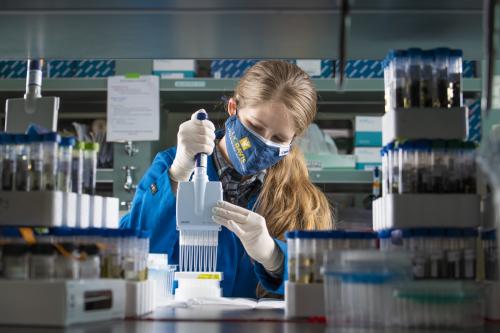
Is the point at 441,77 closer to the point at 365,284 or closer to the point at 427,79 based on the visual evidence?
the point at 427,79

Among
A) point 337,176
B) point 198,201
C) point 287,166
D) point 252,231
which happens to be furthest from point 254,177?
point 337,176

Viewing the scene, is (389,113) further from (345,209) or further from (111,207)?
(345,209)

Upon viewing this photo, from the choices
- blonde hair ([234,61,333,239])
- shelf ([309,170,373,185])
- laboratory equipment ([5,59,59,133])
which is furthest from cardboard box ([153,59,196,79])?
laboratory equipment ([5,59,59,133])

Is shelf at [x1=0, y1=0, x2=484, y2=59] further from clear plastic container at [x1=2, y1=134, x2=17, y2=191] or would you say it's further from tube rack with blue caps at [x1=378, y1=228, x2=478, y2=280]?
tube rack with blue caps at [x1=378, y1=228, x2=478, y2=280]

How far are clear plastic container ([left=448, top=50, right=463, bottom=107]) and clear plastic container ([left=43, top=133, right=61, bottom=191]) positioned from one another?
0.87m

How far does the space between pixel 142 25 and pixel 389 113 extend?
59 centimetres

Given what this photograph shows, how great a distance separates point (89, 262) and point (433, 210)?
733mm

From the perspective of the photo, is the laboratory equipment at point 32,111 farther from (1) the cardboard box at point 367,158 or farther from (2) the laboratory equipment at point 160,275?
(1) the cardboard box at point 367,158

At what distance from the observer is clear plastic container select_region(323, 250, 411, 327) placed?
128cm

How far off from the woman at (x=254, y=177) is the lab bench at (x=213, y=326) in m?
0.68

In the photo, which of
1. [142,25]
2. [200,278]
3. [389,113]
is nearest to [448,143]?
[389,113]

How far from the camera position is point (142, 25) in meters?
1.51

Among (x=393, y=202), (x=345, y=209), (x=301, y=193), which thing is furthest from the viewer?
(x=345, y=209)

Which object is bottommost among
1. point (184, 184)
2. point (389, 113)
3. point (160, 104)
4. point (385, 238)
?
point (385, 238)
